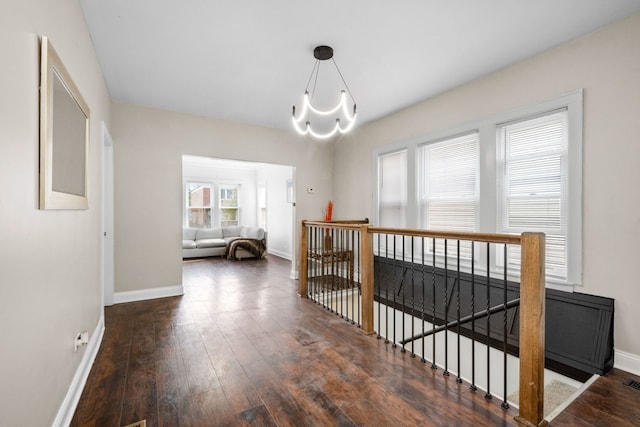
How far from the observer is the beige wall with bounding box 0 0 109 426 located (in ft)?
3.39

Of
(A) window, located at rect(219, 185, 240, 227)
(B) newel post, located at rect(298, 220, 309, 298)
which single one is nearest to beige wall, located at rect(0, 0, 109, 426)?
(B) newel post, located at rect(298, 220, 309, 298)

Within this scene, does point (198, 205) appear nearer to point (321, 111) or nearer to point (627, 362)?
point (321, 111)

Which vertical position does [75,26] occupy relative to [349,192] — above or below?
above

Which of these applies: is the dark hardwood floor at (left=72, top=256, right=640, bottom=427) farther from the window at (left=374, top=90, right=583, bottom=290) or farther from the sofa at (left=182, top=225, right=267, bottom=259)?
the sofa at (left=182, top=225, right=267, bottom=259)

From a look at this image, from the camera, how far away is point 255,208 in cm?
913

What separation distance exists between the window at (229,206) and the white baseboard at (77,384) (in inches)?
249

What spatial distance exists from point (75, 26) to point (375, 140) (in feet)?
12.3

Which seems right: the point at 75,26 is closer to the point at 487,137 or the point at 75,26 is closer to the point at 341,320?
the point at 341,320

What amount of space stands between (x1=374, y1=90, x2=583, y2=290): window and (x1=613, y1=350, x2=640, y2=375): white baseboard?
1.93 ft

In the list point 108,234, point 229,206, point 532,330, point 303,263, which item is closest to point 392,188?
point 303,263

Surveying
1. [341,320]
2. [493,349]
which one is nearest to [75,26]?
[341,320]

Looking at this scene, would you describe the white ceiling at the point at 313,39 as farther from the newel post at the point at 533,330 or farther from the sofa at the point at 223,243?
the sofa at the point at 223,243

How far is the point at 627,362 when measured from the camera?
2301 millimetres

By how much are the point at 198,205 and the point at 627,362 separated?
28.1 ft
